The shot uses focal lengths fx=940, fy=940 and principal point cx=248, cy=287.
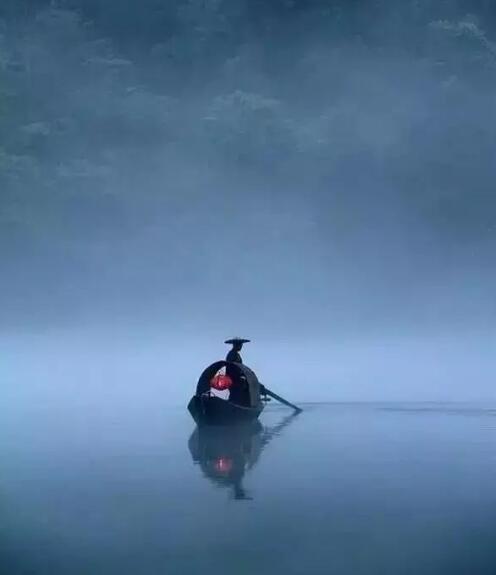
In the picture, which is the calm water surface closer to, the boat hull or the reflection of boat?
the reflection of boat

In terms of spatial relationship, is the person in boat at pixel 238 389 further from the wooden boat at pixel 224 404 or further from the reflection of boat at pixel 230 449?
the reflection of boat at pixel 230 449

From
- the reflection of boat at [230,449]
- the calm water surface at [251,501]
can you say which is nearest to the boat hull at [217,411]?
the reflection of boat at [230,449]

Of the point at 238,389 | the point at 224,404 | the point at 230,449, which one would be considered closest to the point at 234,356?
the point at 238,389

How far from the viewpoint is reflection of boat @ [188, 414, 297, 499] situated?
8023 mm

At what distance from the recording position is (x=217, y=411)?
12203 mm

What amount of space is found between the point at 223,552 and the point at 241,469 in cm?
337

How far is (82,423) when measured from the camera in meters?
13.7

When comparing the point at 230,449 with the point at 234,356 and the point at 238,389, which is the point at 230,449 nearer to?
the point at 238,389

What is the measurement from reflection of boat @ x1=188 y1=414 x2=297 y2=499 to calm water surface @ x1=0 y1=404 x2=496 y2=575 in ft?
0.08

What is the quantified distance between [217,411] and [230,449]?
2.00 meters

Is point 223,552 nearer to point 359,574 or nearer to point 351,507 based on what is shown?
point 359,574

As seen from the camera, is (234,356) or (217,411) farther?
(234,356)

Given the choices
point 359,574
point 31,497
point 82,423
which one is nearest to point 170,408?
point 82,423

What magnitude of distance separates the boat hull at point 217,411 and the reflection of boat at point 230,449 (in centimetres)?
12
